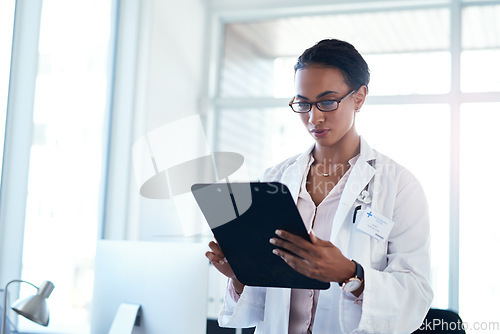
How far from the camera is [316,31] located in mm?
4230

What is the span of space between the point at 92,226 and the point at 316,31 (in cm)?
236

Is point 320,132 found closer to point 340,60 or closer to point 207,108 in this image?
point 340,60

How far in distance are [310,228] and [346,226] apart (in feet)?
0.35

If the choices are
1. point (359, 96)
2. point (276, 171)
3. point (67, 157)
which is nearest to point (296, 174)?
point (276, 171)

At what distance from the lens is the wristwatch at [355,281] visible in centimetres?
129

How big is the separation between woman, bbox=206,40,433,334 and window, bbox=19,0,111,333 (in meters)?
1.59

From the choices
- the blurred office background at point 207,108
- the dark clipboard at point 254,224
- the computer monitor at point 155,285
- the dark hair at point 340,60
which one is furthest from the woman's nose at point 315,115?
the blurred office background at point 207,108

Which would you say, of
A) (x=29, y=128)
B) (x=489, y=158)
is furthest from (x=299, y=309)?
(x=489, y=158)

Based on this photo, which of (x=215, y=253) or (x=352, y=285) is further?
(x=215, y=253)

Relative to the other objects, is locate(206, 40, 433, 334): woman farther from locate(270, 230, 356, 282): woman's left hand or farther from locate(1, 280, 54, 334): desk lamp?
locate(1, 280, 54, 334): desk lamp

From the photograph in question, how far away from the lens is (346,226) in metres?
1.51

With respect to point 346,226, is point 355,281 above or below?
below

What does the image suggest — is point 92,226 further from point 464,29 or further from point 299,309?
point 464,29

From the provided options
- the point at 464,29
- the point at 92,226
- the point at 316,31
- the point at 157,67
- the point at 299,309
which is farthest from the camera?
the point at 316,31
